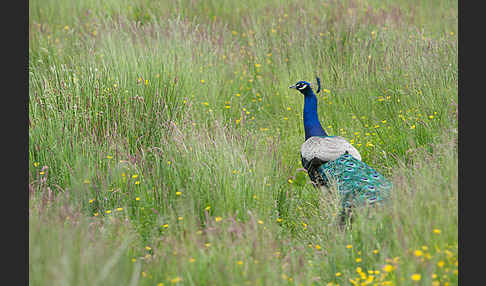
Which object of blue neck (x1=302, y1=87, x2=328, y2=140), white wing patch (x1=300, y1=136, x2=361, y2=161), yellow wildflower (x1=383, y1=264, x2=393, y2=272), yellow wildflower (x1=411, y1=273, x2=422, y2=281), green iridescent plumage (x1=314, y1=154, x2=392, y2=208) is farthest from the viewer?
blue neck (x1=302, y1=87, x2=328, y2=140)

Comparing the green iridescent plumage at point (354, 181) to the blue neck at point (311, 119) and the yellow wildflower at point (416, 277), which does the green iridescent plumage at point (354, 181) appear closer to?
the blue neck at point (311, 119)

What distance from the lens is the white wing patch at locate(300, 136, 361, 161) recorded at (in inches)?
178

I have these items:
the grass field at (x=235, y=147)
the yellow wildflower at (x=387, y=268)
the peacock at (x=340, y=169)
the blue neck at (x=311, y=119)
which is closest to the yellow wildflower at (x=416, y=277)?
the grass field at (x=235, y=147)

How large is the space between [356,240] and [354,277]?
0.27 metres

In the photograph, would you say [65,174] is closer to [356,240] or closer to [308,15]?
[356,240]

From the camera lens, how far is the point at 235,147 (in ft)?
13.0

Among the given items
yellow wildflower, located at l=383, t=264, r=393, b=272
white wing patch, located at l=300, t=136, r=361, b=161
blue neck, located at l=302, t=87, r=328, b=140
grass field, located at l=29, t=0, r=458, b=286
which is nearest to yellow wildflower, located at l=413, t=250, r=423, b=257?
grass field, located at l=29, t=0, r=458, b=286

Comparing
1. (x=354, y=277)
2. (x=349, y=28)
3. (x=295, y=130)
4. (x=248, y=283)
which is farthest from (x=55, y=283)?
(x=349, y=28)

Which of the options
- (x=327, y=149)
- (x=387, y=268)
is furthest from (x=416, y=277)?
(x=327, y=149)

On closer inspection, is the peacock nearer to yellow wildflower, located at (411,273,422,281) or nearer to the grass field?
the grass field

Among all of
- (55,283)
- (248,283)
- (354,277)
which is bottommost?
(354,277)

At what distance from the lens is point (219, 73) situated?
21.7ft

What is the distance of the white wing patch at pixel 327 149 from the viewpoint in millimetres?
4516

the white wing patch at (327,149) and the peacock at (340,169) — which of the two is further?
the white wing patch at (327,149)
